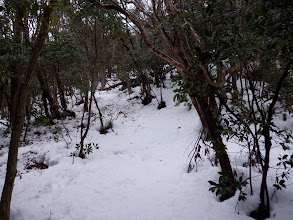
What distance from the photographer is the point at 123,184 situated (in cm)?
458

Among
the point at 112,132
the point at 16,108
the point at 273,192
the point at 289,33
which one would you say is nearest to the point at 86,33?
the point at 16,108

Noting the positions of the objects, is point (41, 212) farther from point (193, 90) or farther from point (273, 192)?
point (273, 192)

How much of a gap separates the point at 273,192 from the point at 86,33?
6763 millimetres

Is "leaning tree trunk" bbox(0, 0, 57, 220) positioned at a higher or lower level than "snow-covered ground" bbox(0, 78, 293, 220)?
higher

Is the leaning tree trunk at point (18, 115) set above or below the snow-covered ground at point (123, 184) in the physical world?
above

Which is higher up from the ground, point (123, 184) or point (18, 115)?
point (18, 115)

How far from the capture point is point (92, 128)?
941 cm

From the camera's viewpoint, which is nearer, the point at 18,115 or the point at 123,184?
the point at 18,115

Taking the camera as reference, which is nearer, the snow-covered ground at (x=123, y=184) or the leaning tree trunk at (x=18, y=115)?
the leaning tree trunk at (x=18, y=115)

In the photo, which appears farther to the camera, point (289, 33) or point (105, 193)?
point (105, 193)

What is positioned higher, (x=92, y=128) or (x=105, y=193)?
(x=92, y=128)

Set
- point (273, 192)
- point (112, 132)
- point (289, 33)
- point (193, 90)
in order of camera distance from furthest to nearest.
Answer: point (112, 132)
point (273, 192)
point (193, 90)
point (289, 33)

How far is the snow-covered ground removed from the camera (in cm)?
326

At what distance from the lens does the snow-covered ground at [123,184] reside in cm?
326
